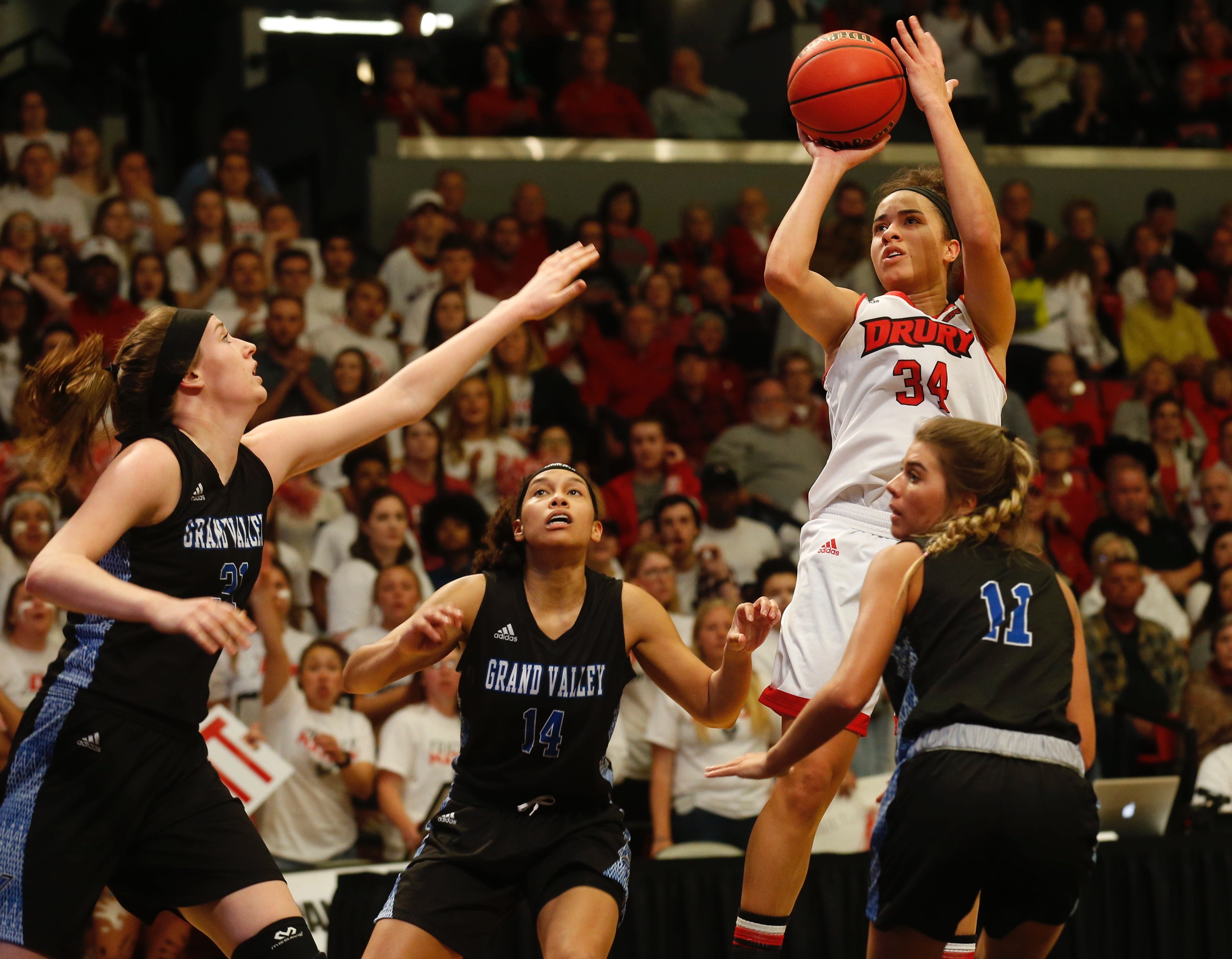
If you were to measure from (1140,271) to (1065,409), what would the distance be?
82.2 inches

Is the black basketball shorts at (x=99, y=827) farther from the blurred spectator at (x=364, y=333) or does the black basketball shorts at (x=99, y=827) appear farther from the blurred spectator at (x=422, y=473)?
the blurred spectator at (x=364, y=333)

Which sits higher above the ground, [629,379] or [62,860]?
[629,379]

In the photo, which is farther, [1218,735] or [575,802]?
[1218,735]

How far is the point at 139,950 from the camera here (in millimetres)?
5289

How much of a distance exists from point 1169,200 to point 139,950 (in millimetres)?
9293

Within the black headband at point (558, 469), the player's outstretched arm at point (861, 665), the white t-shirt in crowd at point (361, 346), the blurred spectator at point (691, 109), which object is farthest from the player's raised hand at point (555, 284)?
the blurred spectator at point (691, 109)

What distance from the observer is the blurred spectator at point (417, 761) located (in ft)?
19.7

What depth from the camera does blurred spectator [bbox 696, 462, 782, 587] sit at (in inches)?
301

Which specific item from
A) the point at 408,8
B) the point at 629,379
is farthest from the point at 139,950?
the point at 408,8

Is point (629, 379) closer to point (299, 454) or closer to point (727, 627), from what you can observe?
point (727, 627)

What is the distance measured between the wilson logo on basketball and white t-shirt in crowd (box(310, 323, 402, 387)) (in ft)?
15.7

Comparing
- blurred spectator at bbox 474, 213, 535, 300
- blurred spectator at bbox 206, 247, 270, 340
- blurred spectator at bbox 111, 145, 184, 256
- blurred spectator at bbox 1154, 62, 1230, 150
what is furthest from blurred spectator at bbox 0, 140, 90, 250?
blurred spectator at bbox 1154, 62, 1230, 150

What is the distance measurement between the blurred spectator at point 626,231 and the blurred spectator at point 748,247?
24.4 inches

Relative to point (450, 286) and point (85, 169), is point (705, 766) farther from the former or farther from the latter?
point (85, 169)
